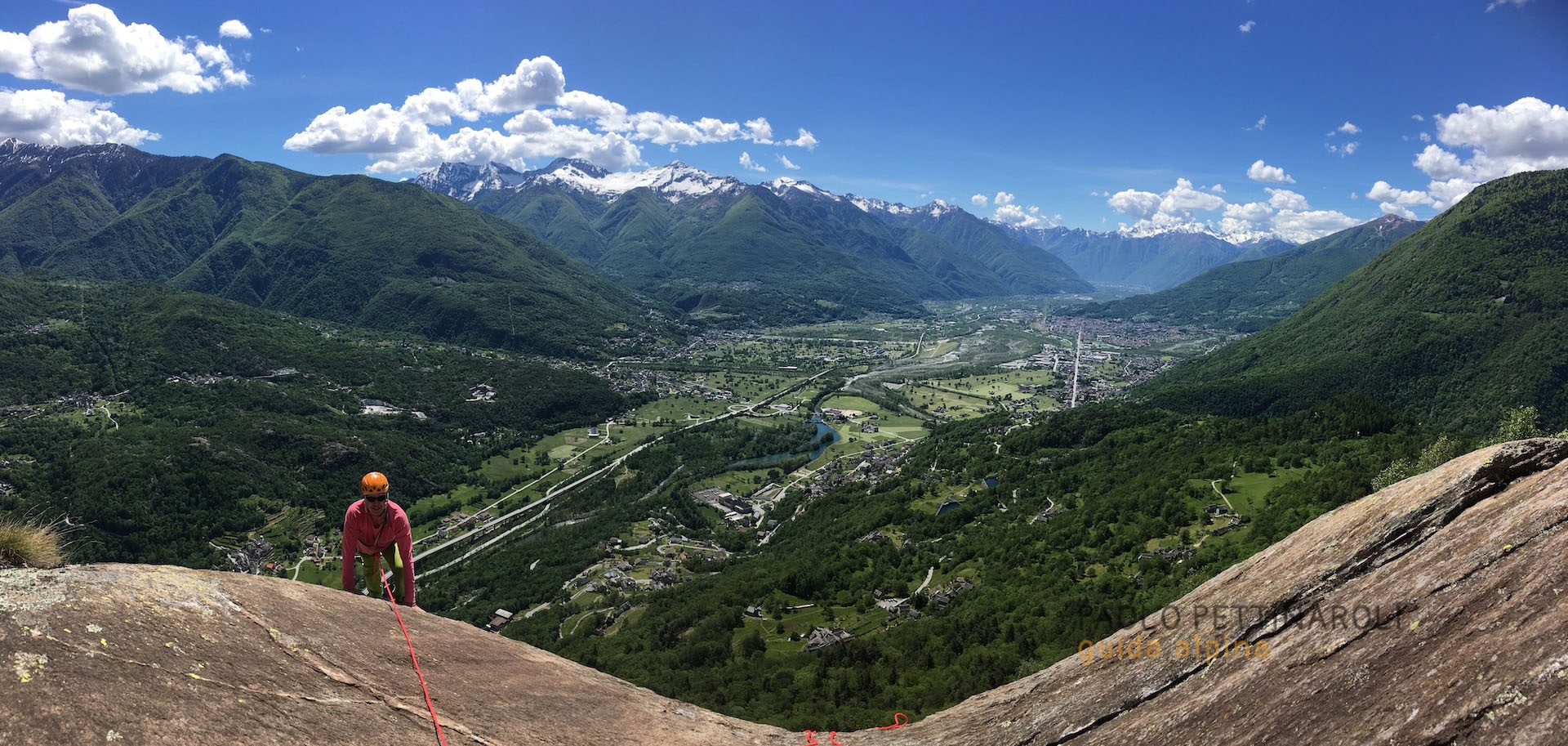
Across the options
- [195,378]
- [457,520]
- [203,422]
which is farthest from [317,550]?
[195,378]

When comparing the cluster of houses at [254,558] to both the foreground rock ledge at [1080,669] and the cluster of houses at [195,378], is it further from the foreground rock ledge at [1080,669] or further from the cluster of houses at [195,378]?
the foreground rock ledge at [1080,669]

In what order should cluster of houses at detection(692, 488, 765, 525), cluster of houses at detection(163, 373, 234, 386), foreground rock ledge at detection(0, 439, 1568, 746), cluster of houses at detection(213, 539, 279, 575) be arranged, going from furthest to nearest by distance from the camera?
1. cluster of houses at detection(163, 373, 234, 386)
2. cluster of houses at detection(692, 488, 765, 525)
3. cluster of houses at detection(213, 539, 279, 575)
4. foreground rock ledge at detection(0, 439, 1568, 746)

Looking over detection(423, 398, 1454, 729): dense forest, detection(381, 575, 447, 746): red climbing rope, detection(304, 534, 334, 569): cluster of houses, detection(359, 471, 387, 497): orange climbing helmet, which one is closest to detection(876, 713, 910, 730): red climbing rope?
detection(423, 398, 1454, 729): dense forest

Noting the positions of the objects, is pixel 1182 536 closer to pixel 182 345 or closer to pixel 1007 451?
pixel 1007 451

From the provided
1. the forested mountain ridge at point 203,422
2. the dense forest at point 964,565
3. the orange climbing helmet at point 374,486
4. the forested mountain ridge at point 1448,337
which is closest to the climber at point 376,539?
the orange climbing helmet at point 374,486

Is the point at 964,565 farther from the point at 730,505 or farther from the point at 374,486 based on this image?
the point at 374,486

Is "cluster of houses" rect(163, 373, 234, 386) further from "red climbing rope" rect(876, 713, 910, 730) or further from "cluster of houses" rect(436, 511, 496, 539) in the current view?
"red climbing rope" rect(876, 713, 910, 730)
